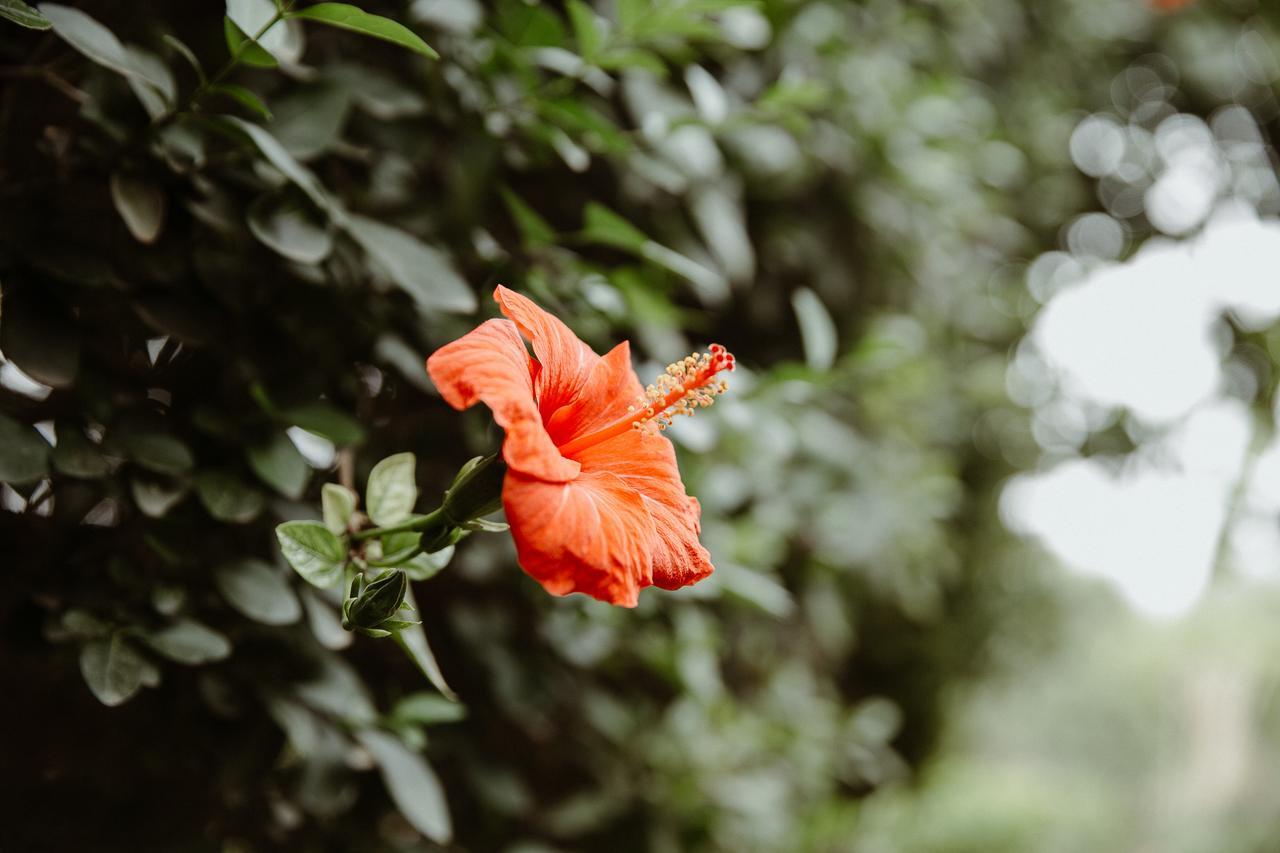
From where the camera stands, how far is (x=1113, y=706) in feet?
13.3

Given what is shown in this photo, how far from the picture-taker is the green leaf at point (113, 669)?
52cm

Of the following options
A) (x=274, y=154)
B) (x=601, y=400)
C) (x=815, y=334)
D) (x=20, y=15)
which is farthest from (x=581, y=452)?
(x=815, y=334)

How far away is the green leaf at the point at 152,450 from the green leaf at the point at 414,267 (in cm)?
18

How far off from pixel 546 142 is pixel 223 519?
42cm

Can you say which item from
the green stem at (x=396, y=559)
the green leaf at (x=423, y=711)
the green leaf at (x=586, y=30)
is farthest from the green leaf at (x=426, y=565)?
the green leaf at (x=586, y=30)

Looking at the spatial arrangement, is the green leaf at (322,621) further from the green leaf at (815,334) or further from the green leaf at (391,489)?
the green leaf at (815,334)

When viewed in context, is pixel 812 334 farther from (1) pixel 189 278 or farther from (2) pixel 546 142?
(1) pixel 189 278

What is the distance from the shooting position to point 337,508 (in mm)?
510

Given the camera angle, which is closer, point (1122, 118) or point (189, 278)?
point (189, 278)

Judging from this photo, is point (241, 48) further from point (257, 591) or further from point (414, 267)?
point (257, 591)

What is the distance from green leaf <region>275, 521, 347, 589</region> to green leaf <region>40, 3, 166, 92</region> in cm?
27

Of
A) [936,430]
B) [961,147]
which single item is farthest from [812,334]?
[936,430]

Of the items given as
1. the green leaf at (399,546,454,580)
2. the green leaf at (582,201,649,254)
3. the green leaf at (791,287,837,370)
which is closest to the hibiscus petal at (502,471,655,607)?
the green leaf at (399,546,454,580)

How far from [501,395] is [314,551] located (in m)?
0.17
